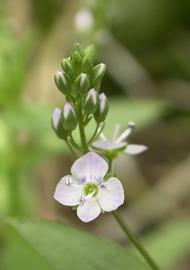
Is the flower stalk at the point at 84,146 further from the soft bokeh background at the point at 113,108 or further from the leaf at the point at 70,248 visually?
the soft bokeh background at the point at 113,108

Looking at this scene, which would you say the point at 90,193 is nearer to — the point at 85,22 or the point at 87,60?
the point at 87,60

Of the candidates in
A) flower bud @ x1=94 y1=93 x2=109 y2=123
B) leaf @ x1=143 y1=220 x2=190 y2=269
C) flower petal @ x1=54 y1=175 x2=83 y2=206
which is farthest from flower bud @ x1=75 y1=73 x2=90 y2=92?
leaf @ x1=143 y1=220 x2=190 y2=269

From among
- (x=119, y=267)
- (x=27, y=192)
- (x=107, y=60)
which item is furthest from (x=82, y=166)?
(x=107, y=60)

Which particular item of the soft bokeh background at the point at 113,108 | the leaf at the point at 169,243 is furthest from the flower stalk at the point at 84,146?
the leaf at the point at 169,243

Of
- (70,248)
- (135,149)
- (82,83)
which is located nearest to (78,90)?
(82,83)

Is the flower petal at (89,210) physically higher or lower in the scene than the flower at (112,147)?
lower

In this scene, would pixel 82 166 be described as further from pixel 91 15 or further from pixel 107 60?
pixel 107 60

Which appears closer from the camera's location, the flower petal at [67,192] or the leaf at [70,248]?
the flower petal at [67,192]

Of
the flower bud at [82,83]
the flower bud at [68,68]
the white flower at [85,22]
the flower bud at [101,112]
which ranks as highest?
the white flower at [85,22]
